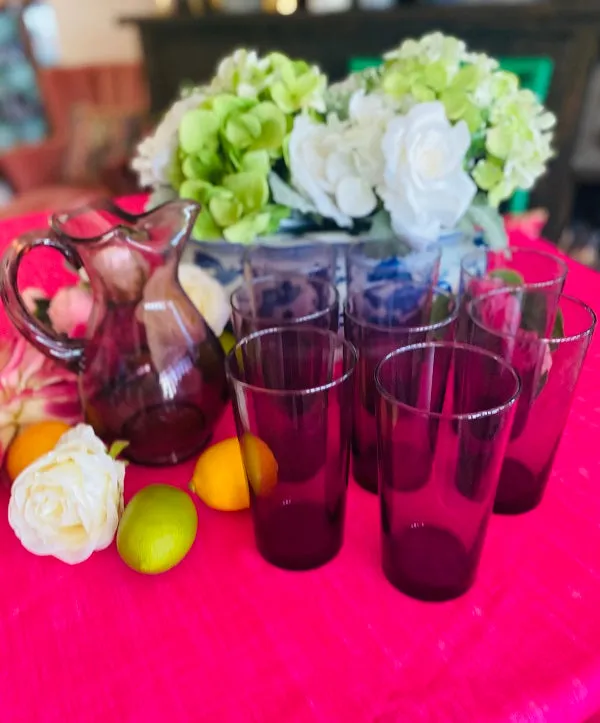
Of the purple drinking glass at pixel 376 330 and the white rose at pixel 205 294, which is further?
the white rose at pixel 205 294

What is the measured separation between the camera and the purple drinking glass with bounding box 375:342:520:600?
424 mm

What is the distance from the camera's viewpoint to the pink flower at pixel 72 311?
648 mm

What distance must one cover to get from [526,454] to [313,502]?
0.20 meters

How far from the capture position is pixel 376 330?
53 centimetres

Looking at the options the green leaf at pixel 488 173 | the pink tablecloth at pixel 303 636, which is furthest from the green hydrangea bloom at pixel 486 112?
the pink tablecloth at pixel 303 636

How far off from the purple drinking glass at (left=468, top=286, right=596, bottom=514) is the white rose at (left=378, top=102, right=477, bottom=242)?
11cm

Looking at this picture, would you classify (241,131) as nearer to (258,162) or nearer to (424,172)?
(258,162)

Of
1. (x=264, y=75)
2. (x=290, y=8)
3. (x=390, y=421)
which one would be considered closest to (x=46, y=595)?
(x=390, y=421)

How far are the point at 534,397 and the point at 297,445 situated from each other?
0.21 m

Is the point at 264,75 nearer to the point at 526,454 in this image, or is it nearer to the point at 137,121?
the point at 526,454

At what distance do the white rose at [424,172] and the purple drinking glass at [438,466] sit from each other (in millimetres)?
186

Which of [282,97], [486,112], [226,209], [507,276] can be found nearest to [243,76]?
[282,97]

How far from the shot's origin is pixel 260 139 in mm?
661

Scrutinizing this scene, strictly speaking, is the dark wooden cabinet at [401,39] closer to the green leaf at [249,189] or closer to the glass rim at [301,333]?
the green leaf at [249,189]
